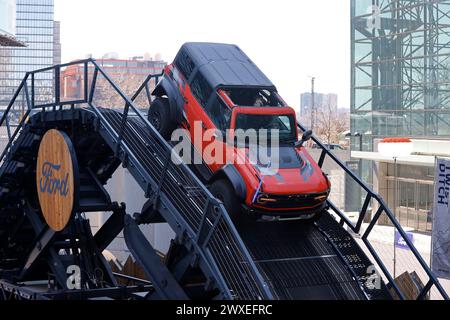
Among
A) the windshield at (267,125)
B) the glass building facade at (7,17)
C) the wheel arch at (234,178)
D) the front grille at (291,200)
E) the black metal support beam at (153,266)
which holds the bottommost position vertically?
the black metal support beam at (153,266)

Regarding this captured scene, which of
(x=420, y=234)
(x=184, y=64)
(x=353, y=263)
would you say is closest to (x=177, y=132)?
(x=184, y=64)

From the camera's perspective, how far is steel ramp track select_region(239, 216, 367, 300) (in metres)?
11.4

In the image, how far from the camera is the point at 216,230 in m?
10.8

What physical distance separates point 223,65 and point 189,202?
298 cm

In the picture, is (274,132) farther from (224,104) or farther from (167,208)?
(167,208)

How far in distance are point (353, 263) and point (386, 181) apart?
2553 centimetres

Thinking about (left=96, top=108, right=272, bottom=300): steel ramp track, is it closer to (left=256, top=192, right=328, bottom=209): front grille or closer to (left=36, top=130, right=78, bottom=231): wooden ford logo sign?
(left=256, top=192, right=328, bottom=209): front grille

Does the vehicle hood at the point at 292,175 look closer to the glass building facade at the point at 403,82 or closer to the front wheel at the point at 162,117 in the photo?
the front wheel at the point at 162,117

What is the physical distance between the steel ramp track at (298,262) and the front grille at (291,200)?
0.76 m

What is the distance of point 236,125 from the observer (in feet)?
40.1

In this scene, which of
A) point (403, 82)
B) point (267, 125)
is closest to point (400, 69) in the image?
point (403, 82)

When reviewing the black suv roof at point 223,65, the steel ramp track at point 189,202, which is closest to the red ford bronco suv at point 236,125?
the black suv roof at point 223,65

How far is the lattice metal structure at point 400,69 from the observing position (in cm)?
3381
